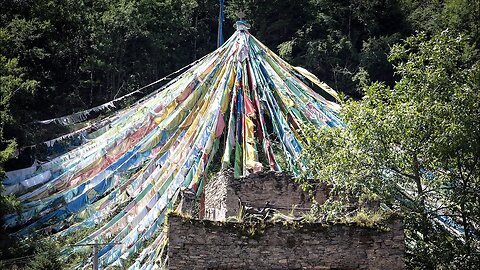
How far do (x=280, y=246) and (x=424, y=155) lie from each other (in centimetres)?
384

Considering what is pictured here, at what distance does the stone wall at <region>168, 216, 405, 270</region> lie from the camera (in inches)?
466

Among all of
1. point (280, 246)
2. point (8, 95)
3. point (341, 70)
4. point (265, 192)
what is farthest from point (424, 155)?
point (341, 70)

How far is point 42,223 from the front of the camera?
21.5 meters

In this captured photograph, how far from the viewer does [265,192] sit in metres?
16.4

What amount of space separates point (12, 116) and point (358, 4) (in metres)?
16.0

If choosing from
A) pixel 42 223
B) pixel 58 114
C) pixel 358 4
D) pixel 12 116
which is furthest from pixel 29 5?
pixel 358 4

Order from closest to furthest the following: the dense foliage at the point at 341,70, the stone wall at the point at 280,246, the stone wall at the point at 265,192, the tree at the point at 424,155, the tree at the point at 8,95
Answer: the stone wall at the point at 280,246
the tree at the point at 424,155
the dense foliage at the point at 341,70
the stone wall at the point at 265,192
the tree at the point at 8,95

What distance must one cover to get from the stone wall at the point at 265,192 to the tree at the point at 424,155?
882 millimetres

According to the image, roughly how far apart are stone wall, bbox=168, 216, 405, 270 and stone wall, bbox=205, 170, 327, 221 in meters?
3.91

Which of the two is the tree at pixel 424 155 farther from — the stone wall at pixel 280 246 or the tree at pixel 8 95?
the tree at pixel 8 95

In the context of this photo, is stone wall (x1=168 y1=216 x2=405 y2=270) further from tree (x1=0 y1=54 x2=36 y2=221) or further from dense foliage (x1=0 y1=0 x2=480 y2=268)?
tree (x1=0 y1=54 x2=36 y2=221)

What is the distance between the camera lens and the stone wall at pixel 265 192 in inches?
638

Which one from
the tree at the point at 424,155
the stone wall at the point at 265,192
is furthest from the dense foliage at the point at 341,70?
the stone wall at the point at 265,192

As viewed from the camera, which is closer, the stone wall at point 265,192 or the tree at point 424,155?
the tree at point 424,155
